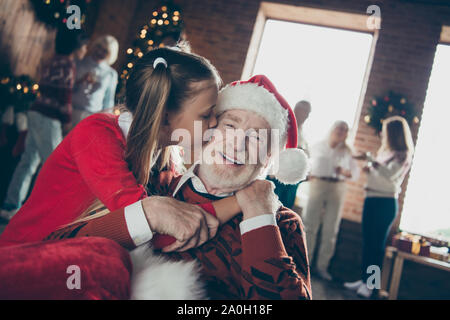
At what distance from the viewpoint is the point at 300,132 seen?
2.73 meters

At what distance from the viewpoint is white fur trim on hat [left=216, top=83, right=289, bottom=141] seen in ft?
3.89

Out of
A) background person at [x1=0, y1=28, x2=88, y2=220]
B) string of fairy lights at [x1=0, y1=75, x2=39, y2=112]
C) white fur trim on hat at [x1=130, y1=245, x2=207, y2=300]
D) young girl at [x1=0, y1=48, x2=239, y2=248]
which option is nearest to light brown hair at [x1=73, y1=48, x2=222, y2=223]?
young girl at [x1=0, y1=48, x2=239, y2=248]

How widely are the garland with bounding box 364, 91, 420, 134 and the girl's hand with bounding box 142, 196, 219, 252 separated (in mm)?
3786

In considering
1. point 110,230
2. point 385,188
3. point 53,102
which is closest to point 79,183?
point 110,230

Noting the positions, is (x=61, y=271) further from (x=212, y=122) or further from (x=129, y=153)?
(x=212, y=122)

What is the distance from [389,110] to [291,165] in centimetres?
337

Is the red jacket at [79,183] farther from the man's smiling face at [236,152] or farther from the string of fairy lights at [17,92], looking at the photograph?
the string of fairy lights at [17,92]

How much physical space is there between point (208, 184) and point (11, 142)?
3.01 metres

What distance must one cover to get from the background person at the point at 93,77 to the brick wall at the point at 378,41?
1700 mm

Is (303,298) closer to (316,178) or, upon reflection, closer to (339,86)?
(316,178)

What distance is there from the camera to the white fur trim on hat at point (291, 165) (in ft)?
3.91

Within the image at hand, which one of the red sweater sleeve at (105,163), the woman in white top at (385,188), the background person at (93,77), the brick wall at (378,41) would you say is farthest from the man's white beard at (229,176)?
the brick wall at (378,41)

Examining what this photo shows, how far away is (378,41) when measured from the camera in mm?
4199

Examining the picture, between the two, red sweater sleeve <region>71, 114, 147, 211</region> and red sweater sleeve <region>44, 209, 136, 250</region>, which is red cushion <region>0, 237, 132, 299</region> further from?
red sweater sleeve <region>71, 114, 147, 211</region>
